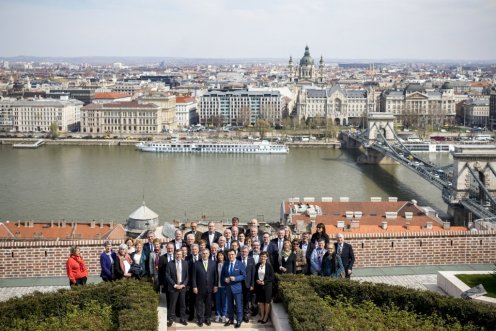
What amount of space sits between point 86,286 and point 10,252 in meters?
1.13

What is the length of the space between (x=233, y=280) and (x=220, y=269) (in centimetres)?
9

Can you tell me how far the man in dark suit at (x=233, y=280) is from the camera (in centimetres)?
334

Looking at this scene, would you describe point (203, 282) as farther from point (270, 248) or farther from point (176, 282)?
point (270, 248)

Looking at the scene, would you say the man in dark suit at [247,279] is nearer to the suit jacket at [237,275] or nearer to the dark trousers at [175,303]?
the suit jacket at [237,275]

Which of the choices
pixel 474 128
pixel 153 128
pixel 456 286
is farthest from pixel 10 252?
pixel 474 128

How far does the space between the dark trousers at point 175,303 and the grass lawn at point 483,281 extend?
158 cm

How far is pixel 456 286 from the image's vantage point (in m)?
3.88

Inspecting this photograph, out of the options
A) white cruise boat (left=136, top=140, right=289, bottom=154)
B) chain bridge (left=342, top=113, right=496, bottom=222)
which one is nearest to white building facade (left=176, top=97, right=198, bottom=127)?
white cruise boat (left=136, top=140, right=289, bottom=154)

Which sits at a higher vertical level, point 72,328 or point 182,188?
point 72,328

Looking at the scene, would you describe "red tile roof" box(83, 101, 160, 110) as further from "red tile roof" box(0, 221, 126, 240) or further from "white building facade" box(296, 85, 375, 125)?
"red tile roof" box(0, 221, 126, 240)

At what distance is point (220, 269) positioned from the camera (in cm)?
338

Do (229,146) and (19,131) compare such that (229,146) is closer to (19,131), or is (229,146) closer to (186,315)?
(19,131)

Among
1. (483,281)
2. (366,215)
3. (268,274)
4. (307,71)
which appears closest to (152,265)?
(268,274)

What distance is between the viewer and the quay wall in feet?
14.2
